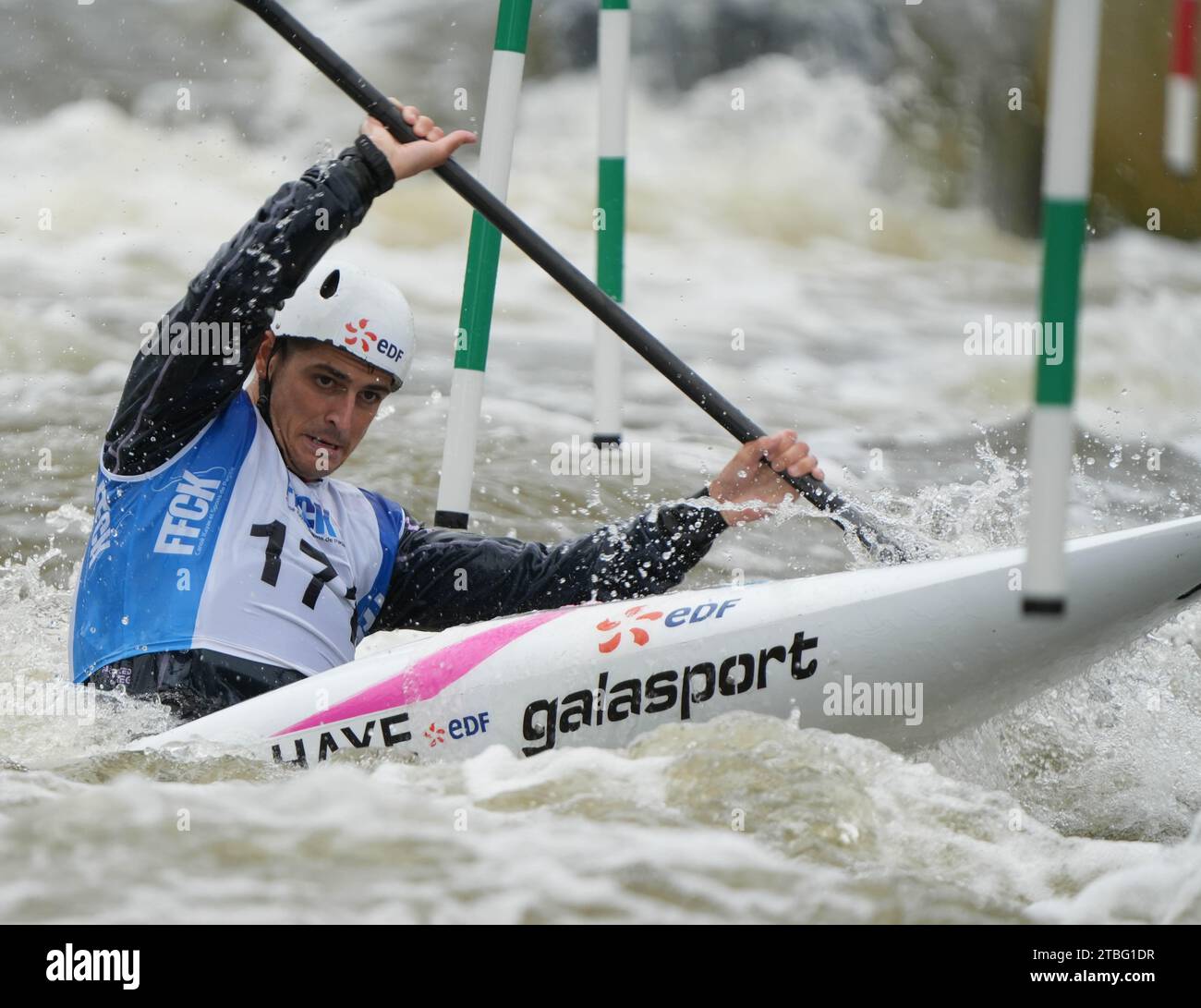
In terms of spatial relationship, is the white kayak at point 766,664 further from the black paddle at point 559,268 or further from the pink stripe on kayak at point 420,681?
the black paddle at point 559,268

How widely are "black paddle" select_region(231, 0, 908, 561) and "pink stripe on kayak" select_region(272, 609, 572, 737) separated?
0.83 metres

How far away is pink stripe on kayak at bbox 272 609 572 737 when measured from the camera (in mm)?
3094

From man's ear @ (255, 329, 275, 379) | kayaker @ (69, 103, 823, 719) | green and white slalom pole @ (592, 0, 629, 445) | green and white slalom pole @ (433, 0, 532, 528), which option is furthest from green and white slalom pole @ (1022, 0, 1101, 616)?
green and white slalom pole @ (592, 0, 629, 445)

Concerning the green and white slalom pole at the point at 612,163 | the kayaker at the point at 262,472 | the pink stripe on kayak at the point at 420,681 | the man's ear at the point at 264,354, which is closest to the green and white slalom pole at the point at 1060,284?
the pink stripe on kayak at the point at 420,681

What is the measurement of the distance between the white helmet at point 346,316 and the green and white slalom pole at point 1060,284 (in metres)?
1.73

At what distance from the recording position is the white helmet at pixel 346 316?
134 inches

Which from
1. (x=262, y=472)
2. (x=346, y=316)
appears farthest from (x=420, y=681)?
(x=346, y=316)

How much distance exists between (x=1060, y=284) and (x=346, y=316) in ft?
6.06

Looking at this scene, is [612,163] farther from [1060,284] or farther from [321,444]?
[1060,284]

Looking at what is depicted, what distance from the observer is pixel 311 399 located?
135 inches

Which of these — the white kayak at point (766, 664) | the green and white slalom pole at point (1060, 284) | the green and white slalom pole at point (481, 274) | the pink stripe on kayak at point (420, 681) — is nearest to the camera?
the green and white slalom pole at point (1060, 284)

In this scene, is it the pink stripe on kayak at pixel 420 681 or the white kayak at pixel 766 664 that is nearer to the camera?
the white kayak at pixel 766 664
